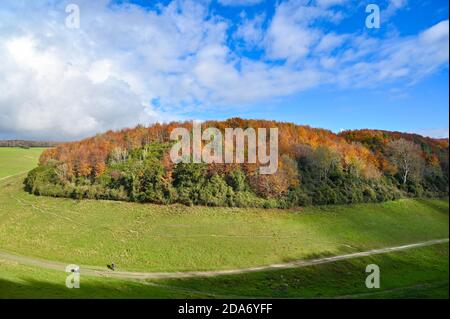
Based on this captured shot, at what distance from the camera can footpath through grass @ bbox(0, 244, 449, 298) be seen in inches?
957

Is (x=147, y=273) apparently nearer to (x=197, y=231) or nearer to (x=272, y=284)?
(x=197, y=231)

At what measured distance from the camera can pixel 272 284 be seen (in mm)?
30594

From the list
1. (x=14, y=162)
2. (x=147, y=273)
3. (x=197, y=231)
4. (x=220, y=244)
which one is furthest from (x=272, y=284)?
(x=14, y=162)

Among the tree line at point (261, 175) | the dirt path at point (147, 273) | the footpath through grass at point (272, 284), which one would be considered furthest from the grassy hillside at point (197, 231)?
the footpath through grass at point (272, 284)

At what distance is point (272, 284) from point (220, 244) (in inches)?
379

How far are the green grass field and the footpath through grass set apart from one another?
0.08 meters

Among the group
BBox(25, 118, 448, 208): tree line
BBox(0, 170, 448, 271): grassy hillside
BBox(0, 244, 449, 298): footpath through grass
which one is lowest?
BBox(0, 244, 449, 298): footpath through grass

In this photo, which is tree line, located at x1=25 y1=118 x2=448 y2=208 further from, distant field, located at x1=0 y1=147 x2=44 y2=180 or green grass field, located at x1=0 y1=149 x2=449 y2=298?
distant field, located at x1=0 y1=147 x2=44 y2=180

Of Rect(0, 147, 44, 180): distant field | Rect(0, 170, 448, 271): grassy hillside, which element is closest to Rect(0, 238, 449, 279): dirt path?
Rect(0, 170, 448, 271): grassy hillside

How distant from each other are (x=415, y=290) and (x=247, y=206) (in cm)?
2552

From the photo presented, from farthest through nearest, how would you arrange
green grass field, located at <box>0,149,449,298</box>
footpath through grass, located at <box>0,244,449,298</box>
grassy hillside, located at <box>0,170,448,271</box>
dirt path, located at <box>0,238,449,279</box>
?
grassy hillside, located at <box>0,170,448,271</box>, dirt path, located at <box>0,238,449,279</box>, green grass field, located at <box>0,149,449,298</box>, footpath through grass, located at <box>0,244,449,298</box>

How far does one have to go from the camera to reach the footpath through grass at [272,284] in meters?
24.3
